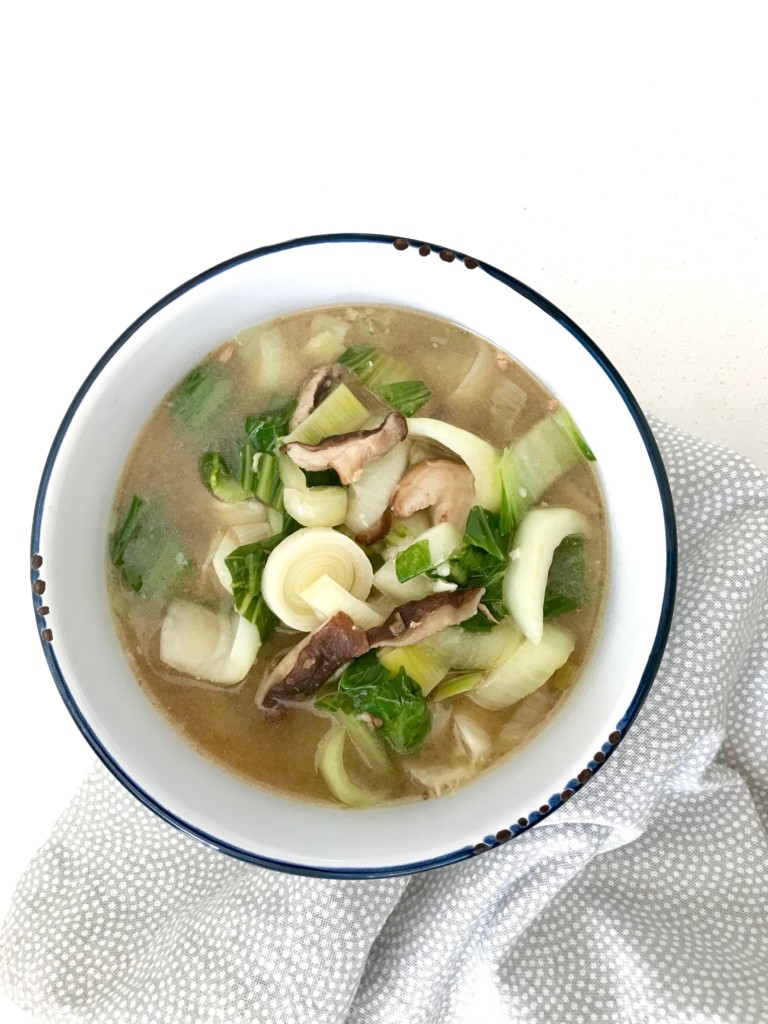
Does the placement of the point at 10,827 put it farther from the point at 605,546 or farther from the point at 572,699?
the point at 605,546

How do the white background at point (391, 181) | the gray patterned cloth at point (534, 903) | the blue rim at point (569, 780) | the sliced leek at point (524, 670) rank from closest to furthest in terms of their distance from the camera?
1. the blue rim at point (569, 780)
2. the sliced leek at point (524, 670)
3. the gray patterned cloth at point (534, 903)
4. the white background at point (391, 181)

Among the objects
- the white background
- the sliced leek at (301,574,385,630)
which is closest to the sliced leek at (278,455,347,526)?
the sliced leek at (301,574,385,630)

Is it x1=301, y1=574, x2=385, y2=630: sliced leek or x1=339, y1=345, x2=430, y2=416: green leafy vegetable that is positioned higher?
x1=339, y1=345, x2=430, y2=416: green leafy vegetable

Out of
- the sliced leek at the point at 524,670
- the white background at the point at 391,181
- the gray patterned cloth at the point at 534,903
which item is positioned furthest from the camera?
the white background at the point at 391,181

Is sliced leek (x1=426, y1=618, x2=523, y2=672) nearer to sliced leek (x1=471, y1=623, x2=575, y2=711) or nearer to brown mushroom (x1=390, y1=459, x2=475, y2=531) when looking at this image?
sliced leek (x1=471, y1=623, x2=575, y2=711)

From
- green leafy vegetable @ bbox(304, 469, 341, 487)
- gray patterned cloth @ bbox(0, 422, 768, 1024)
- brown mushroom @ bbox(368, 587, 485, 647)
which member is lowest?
gray patterned cloth @ bbox(0, 422, 768, 1024)

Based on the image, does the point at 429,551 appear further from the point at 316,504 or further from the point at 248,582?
the point at 248,582

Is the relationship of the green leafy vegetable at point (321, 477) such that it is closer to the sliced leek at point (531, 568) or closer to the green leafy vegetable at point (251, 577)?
the green leafy vegetable at point (251, 577)

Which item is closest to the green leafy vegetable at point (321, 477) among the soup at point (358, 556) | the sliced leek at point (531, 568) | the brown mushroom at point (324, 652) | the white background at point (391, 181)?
the soup at point (358, 556)
